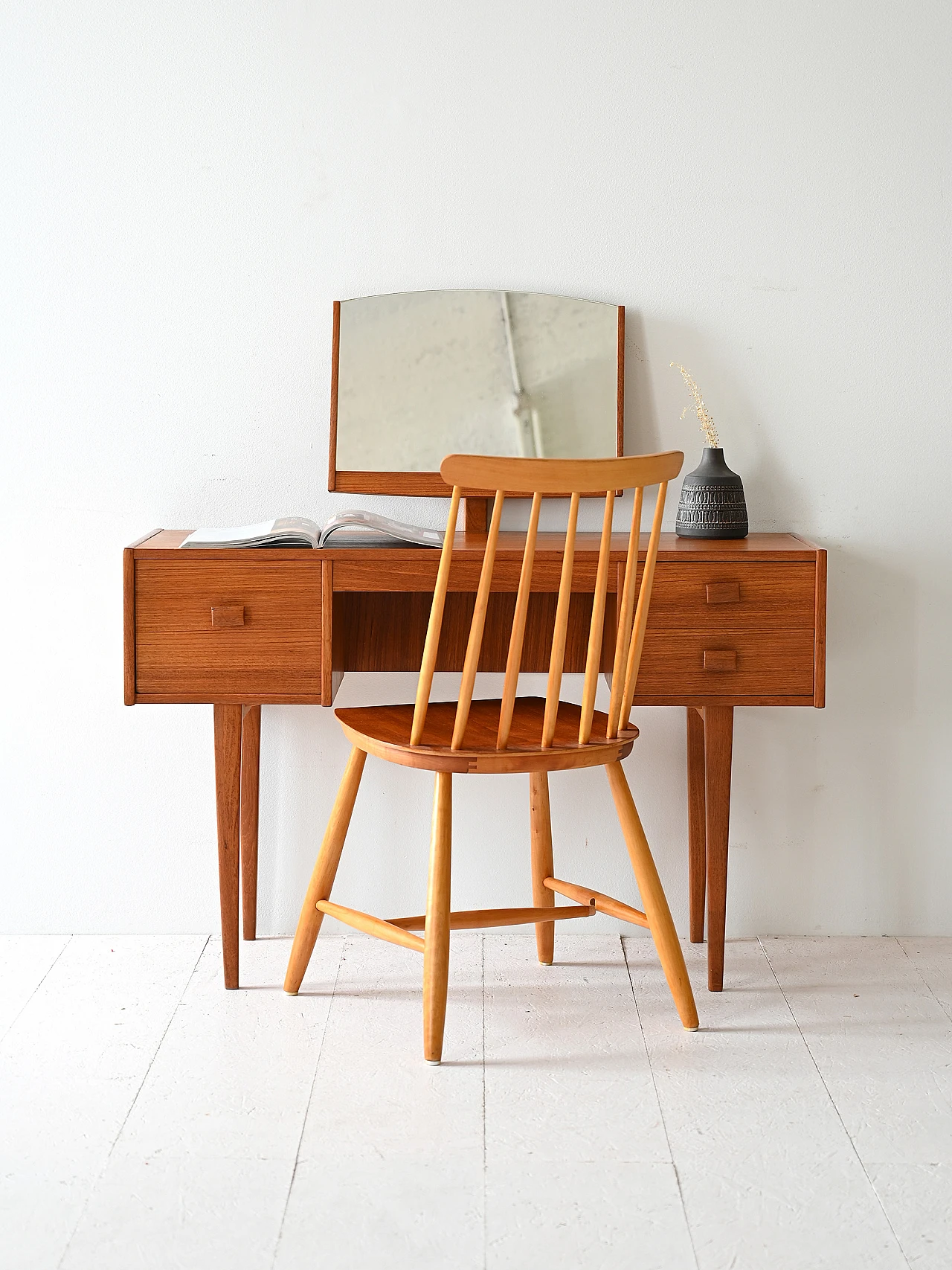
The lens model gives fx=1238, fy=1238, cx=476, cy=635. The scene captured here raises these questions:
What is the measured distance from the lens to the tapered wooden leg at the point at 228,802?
207 centimetres

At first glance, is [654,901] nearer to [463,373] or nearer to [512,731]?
A: [512,731]

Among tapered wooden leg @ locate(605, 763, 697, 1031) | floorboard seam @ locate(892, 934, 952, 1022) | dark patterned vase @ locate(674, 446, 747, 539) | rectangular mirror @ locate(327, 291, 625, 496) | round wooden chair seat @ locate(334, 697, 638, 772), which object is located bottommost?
floorboard seam @ locate(892, 934, 952, 1022)

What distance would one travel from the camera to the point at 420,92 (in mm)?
2254

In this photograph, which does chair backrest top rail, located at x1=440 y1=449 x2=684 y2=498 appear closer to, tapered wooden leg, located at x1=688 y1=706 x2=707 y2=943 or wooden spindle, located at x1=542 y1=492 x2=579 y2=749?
wooden spindle, located at x1=542 y1=492 x2=579 y2=749

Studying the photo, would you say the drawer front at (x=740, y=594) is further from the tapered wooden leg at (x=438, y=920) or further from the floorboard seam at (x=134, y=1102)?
the floorboard seam at (x=134, y=1102)

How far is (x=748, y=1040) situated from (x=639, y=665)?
61 cm

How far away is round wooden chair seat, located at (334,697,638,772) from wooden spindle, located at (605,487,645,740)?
40 mm

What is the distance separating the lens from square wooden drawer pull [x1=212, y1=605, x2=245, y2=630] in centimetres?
197

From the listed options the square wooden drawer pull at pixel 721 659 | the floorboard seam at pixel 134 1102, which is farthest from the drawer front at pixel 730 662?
the floorboard seam at pixel 134 1102

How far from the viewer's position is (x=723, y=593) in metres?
2.00

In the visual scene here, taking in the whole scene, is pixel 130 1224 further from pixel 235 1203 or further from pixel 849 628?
pixel 849 628

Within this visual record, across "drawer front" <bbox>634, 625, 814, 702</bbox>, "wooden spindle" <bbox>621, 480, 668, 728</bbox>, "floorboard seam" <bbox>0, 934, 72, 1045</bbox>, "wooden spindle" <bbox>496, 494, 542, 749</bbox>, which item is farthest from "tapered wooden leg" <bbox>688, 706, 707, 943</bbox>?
"floorboard seam" <bbox>0, 934, 72, 1045</bbox>

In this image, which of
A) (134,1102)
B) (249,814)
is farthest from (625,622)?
(134,1102)

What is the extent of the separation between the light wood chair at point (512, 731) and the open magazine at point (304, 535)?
23cm
